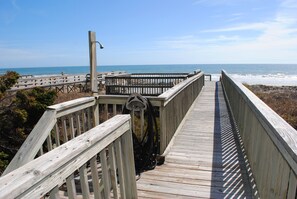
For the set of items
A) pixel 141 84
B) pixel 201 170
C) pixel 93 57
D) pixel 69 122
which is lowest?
pixel 201 170

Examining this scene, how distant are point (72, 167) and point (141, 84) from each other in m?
10.3

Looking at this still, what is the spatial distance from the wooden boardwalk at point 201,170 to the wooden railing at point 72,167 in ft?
2.83

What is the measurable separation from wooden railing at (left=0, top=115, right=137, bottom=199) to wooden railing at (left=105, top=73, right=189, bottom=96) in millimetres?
8743

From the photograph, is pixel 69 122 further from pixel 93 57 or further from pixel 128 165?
pixel 128 165

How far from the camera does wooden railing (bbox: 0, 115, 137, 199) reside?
973mm

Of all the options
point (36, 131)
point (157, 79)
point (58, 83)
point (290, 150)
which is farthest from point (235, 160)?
point (58, 83)

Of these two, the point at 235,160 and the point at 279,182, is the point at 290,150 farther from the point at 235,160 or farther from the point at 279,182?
the point at 235,160

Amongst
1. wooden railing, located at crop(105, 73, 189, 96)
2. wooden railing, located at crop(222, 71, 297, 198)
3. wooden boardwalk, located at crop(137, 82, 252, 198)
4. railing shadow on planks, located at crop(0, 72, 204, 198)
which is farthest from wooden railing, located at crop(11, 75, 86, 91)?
wooden railing, located at crop(222, 71, 297, 198)

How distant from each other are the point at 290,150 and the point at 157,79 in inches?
403

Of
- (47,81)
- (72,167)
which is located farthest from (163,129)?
(47,81)

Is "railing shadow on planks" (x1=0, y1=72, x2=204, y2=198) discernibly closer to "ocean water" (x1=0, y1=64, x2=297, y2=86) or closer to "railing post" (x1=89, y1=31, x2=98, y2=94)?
"railing post" (x1=89, y1=31, x2=98, y2=94)

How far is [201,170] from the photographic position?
3.44 metres

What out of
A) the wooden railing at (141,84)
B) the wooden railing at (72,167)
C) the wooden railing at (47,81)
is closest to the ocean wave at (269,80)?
the wooden railing at (47,81)

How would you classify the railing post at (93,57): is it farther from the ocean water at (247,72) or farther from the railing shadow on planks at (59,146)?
the ocean water at (247,72)
